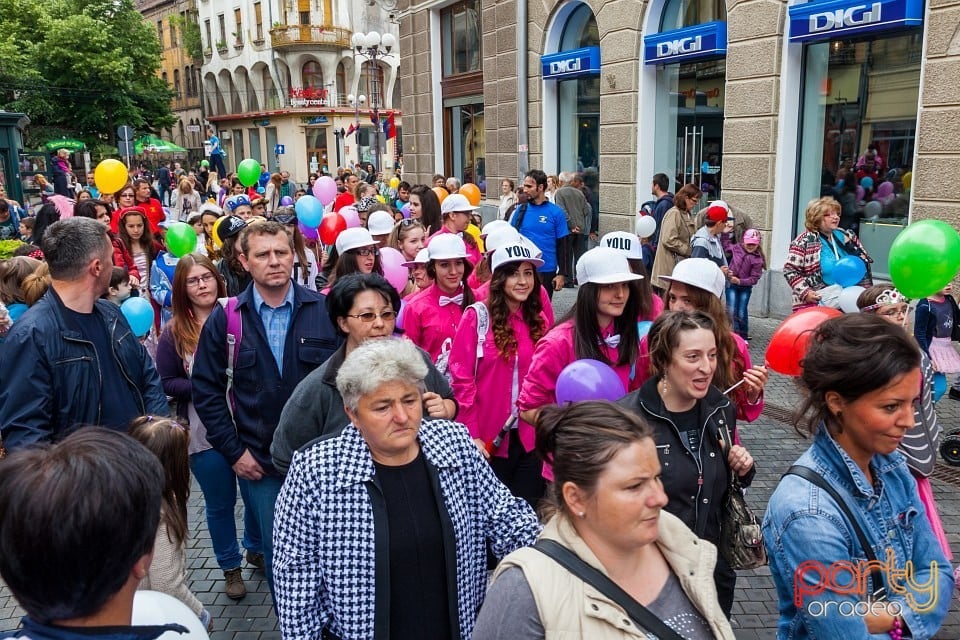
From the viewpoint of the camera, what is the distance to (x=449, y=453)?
2455mm

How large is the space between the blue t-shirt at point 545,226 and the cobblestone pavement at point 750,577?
313cm

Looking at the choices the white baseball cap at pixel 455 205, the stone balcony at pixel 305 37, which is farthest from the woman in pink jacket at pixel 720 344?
the stone balcony at pixel 305 37

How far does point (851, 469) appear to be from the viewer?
6.98 feet

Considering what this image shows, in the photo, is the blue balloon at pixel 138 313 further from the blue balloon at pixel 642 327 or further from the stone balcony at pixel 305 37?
the stone balcony at pixel 305 37

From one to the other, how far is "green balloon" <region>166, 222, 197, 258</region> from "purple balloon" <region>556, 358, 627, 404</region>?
553 cm

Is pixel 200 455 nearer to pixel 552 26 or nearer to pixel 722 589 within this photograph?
pixel 722 589

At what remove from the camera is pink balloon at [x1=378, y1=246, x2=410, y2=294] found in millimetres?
6350

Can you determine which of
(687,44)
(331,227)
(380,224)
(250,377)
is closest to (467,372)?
(250,377)

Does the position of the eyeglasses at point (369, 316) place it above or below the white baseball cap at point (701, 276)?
below

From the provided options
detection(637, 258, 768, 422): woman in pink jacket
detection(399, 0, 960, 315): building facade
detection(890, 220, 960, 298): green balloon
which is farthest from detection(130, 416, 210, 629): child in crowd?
detection(399, 0, 960, 315): building facade

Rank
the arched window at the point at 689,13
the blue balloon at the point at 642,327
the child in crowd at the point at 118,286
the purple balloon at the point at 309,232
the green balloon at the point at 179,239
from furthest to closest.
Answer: the arched window at the point at 689,13, the purple balloon at the point at 309,232, the green balloon at the point at 179,239, the child in crowd at the point at 118,286, the blue balloon at the point at 642,327

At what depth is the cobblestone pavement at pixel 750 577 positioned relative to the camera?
3.91 metres

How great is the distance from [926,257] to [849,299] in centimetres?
103

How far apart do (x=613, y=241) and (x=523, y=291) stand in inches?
25.6
